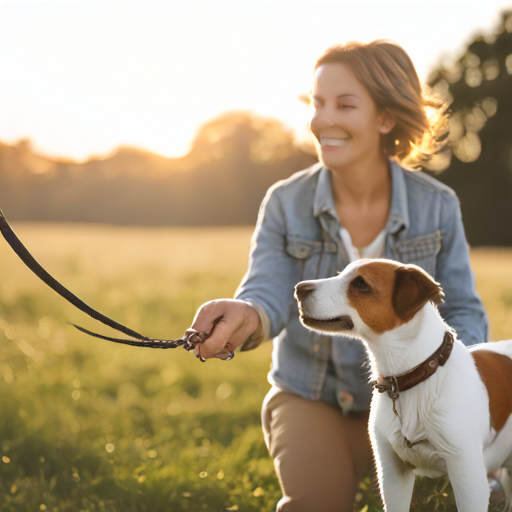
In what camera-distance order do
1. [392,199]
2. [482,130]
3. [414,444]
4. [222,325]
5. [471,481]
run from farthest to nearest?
[482,130]
[392,199]
[222,325]
[414,444]
[471,481]

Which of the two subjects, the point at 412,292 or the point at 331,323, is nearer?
the point at 412,292

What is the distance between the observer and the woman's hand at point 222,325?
8.14 ft

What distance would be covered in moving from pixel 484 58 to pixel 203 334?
28.4 meters

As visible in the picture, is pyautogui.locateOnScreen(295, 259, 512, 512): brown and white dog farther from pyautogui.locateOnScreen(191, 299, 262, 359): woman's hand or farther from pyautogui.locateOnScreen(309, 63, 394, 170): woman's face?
pyautogui.locateOnScreen(309, 63, 394, 170): woman's face

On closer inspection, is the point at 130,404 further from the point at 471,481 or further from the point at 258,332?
the point at 471,481

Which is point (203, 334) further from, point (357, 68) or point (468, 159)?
point (468, 159)

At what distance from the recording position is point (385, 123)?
328 cm

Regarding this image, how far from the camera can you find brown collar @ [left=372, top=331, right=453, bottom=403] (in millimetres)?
2205

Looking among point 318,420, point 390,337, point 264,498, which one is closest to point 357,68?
point 390,337

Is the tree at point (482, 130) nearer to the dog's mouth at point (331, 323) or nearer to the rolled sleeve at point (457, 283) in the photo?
the rolled sleeve at point (457, 283)

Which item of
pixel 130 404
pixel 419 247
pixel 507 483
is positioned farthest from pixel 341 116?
pixel 130 404

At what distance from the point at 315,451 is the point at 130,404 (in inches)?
108

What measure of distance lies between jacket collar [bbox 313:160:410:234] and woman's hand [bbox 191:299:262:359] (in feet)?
2.78

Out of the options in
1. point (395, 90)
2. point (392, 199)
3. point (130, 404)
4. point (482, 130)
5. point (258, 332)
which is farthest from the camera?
point (482, 130)
